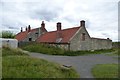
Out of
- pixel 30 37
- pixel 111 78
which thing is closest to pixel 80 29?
pixel 30 37

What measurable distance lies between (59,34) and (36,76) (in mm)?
26110

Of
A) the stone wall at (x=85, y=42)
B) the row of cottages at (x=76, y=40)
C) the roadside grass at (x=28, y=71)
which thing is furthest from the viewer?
the stone wall at (x=85, y=42)

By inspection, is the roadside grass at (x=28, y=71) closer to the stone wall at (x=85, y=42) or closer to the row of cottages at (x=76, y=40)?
the row of cottages at (x=76, y=40)

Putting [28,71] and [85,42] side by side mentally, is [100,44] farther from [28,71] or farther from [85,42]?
[28,71]

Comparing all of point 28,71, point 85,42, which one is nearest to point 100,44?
point 85,42

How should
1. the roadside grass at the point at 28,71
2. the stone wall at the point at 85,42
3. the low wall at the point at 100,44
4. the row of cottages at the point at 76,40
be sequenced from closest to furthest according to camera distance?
the roadside grass at the point at 28,71
the row of cottages at the point at 76,40
the stone wall at the point at 85,42
the low wall at the point at 100,44

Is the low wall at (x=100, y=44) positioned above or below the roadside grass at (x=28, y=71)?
above

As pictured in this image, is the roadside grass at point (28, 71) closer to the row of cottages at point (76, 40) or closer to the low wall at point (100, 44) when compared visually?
the row of cottages at point (76, 40)

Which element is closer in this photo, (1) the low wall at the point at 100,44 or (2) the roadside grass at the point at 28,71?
(2) the roadside grass at the point at 28,71

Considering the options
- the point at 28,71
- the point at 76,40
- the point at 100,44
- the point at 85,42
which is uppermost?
the point at 76,40

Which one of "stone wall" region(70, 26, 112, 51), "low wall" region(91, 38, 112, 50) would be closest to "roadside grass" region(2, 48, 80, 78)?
"stone wall" region(70, 26, 112, 51)

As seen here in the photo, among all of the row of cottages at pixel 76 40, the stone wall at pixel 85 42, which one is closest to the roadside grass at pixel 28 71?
the row of cottages at pixel 76 40

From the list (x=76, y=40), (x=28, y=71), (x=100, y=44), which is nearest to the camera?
(x=28, y=71)

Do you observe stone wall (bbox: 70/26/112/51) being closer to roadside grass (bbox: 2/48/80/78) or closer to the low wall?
the low wall
